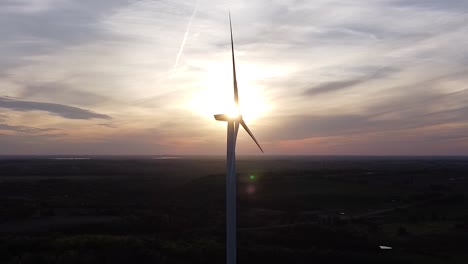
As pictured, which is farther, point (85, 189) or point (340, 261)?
point (85, 189)

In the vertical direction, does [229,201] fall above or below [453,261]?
above

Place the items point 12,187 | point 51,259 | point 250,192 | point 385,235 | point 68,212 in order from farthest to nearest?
1. point 12,187
2. point 250,192
3. point 68,212
4. point 385,235
5. point 51,259

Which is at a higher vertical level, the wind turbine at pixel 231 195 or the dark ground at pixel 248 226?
the wind turbine at pixel 231 195

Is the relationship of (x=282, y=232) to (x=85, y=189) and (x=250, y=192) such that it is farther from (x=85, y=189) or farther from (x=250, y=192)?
(x=85, y=189)

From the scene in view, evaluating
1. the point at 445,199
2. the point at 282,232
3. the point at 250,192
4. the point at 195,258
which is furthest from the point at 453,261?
the point at 250,192

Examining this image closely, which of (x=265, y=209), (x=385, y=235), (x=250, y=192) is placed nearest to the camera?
(x=385, y=235)

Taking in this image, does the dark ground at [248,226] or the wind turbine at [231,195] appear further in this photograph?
the dark ground at [248,226]

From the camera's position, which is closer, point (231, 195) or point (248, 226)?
point (231, 195)

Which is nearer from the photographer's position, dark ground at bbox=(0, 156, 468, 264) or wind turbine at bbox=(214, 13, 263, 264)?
wind turbine at bbox=(214, 13, 263, 264)

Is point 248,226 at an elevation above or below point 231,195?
below

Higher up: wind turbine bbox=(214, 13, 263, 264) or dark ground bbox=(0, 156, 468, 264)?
wind turbine bbox=(214, 13, 263, 264)
